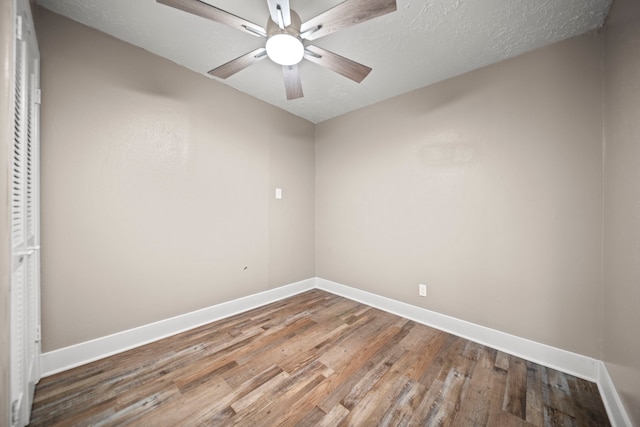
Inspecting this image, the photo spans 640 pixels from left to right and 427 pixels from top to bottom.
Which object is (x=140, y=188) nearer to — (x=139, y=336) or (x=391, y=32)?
(x=139, y=336)

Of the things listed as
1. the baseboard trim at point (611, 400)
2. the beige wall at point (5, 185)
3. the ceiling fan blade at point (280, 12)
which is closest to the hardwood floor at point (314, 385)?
the baseboard trim at point (611, 400)

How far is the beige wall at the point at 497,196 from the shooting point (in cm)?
165

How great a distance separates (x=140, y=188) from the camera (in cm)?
193

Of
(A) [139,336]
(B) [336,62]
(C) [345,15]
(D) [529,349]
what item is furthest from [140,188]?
(D) [529,349]

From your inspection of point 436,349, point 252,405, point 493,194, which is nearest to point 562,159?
point 493,194

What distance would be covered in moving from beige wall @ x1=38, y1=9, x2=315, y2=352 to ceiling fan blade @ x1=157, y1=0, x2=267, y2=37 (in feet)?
3.59

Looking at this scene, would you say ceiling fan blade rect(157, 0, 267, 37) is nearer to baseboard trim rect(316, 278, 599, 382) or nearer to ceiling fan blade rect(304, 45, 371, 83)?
ceiling fan blade rect(304, 45, 371, 83)

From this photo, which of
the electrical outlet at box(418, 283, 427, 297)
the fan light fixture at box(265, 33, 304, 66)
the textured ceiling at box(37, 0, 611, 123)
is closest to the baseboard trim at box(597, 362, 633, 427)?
the electrical outlet at box(418, 283, 427, 297)

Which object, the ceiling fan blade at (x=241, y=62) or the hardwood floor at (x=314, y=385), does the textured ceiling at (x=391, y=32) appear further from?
the hardwood floor at (x=314, y=385)

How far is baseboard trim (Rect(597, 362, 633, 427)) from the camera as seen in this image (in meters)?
1.20

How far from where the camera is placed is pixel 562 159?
173cm

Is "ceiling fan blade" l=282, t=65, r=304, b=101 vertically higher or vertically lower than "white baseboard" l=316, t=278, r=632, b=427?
higher

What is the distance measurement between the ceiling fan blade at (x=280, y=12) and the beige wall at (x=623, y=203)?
177 cm

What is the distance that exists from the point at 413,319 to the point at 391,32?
2.61m
